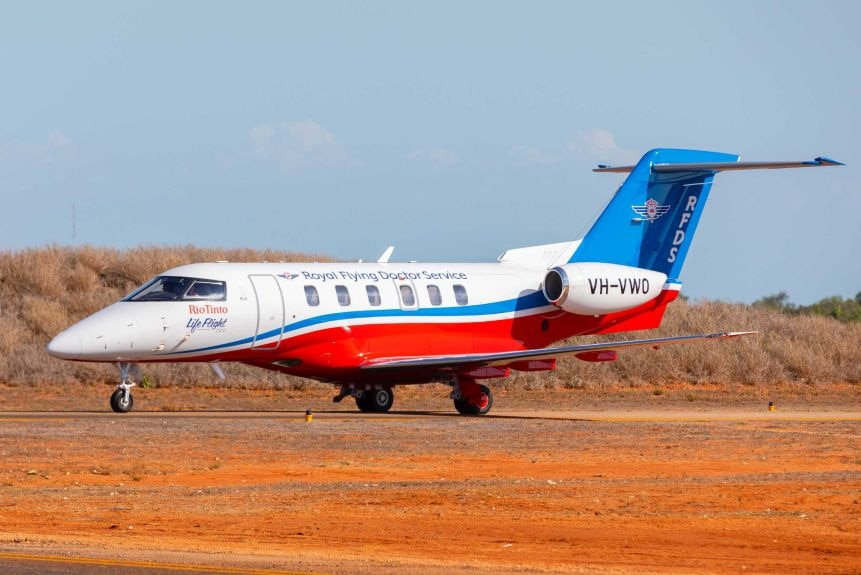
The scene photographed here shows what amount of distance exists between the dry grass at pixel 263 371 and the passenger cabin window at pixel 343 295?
442 inches

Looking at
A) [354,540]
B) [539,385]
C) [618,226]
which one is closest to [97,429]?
[354,540]

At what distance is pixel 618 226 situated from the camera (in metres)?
33.9

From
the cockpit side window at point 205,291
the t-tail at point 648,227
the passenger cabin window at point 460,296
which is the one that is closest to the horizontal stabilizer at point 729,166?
the t-tail at point 648,227

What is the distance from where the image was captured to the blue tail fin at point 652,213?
3378 centimetres

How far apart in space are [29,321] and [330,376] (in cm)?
1854

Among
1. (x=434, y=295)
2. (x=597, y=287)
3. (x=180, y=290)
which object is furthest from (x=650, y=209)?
(x=180, y=290)

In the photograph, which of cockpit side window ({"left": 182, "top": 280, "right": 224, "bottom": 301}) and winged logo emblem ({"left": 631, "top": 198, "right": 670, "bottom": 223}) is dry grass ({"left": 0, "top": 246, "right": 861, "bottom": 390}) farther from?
cockpit side window ({"left": 182, "top": 280, "right": 224, "bottom": 301})

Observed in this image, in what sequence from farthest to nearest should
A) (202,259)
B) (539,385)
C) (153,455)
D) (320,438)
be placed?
(202,259) < (539,385) < (320,438) < (153,455)

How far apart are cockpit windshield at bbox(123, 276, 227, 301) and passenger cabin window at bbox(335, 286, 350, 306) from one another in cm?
254

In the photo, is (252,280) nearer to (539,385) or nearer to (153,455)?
(153,455)

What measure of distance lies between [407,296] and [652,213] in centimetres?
642

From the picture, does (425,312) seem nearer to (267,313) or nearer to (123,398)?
(267,313)

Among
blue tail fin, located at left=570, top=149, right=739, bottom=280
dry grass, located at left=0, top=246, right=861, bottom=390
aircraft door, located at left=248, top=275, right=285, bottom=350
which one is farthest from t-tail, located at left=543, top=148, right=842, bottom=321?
dry grass, located at left=0, top=246, right=861, bottom=390

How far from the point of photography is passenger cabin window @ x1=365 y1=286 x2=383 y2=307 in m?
30.9
